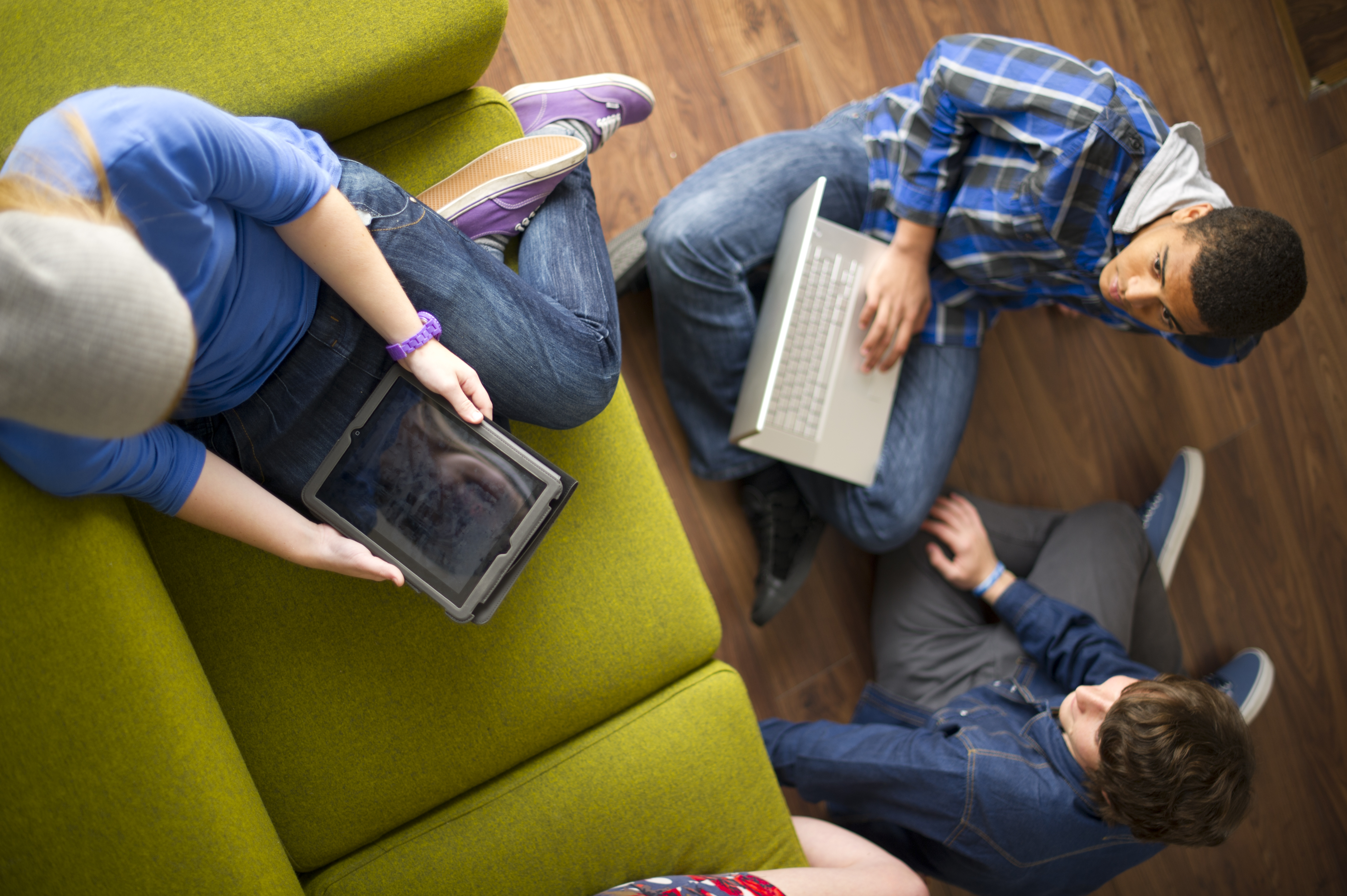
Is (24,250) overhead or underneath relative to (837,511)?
overhead

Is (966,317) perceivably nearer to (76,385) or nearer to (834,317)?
(834,317)

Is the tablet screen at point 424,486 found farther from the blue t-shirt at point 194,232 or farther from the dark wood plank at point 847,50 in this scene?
the dark wood plank at point 847,50

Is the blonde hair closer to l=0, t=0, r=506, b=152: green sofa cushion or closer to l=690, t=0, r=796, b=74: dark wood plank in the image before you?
l=0, t=0, r=506, b=152: green sofa cushion

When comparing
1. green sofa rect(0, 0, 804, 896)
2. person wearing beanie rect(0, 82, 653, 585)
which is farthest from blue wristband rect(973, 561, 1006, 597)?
person wearing beanie rect(0, 82, 653, 585)

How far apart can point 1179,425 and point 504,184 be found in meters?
1.72

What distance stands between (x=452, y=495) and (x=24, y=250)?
515 mm

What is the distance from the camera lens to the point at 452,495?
Result: 987mm

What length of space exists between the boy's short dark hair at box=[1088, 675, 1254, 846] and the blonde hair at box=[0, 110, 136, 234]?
1448mm

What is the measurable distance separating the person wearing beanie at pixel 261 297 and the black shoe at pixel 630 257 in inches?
8.2

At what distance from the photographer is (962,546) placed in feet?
5.26

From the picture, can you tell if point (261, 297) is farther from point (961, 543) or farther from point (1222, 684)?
point (1222, 684)

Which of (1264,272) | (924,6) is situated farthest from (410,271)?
(924,6)

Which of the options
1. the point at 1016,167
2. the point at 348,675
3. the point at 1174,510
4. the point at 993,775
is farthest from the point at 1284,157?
the point at 348,675

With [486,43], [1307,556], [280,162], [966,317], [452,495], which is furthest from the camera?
[1307,556]
